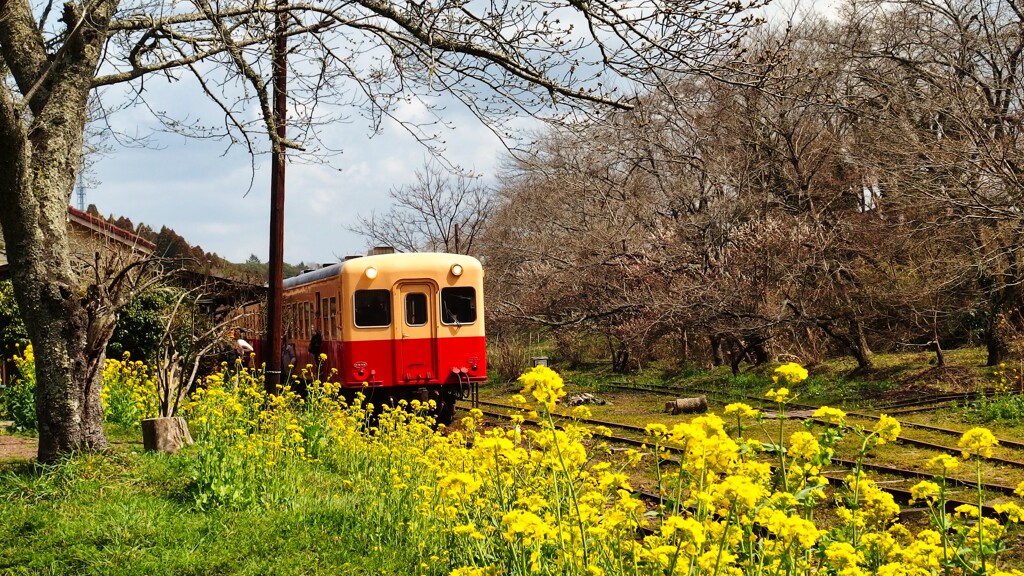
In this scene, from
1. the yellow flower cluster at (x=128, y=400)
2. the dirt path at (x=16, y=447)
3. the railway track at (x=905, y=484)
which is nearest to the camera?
the railway track at (x=905, y=484)

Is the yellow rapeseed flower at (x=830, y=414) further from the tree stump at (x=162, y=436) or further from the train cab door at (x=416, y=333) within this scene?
the train cab door at (x=416, y=333)

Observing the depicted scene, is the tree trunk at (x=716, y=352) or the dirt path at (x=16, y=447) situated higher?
the tree trunk at (x=716, y=352)

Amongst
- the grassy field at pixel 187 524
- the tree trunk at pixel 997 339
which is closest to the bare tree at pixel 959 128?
the tree trunk at pixel 997 339

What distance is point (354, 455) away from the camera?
7.91 metres

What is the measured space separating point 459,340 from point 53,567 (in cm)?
908

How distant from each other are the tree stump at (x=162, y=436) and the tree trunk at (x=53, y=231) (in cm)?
68

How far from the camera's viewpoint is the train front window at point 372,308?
1378cm

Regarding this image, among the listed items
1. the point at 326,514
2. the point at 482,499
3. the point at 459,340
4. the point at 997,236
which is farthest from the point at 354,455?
the point at 997,236

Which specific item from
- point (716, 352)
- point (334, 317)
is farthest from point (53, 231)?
point (716, 352)

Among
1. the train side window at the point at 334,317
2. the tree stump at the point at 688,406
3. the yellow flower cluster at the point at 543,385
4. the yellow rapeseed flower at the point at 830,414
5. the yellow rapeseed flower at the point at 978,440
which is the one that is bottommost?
the tree stump at the point at 688,406

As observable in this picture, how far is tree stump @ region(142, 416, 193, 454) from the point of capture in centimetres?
879

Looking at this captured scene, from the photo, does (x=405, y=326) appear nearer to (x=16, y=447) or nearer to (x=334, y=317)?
(x=334, y=317)

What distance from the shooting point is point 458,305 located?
14453 millimetres

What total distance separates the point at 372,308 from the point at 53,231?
6.35m
